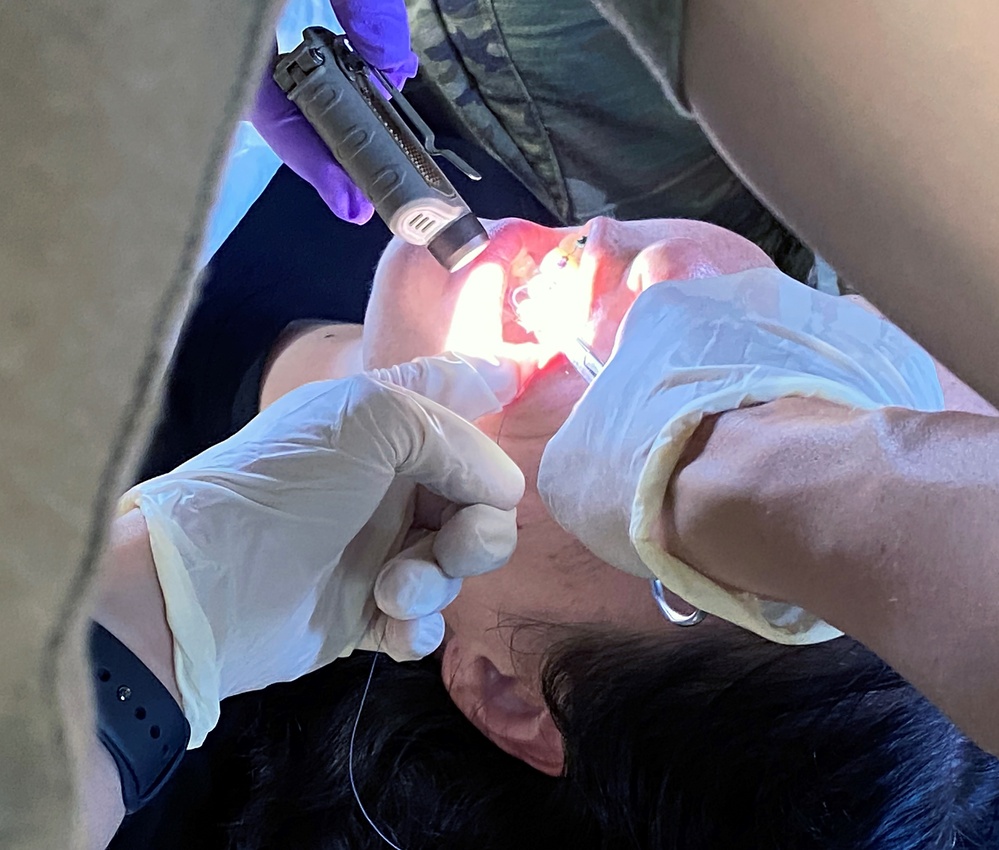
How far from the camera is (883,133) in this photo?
0.40 m

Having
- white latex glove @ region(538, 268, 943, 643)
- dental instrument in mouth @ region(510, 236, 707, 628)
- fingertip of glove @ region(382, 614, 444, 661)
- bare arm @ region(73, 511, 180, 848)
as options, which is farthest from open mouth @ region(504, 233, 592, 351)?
bare arm @ region(73, 511, 180, 848)

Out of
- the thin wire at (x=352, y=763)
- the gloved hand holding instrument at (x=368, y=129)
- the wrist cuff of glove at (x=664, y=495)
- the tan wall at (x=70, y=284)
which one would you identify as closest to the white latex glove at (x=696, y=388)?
the wrist cuff of glove at (x=664, y=495)

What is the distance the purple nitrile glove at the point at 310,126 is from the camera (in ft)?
3.19

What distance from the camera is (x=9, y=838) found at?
180 mm

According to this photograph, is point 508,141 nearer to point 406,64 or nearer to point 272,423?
point 406,64

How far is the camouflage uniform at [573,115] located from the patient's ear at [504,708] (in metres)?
0.66

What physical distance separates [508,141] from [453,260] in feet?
1.01

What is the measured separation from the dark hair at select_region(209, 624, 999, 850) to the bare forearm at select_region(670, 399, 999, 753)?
0.35 m

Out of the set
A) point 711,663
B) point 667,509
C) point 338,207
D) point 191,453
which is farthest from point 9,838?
point 191,453

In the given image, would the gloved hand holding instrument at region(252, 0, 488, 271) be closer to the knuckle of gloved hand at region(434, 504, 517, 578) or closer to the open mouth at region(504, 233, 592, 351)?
the open mouth at region(504, 233, 592, 351)

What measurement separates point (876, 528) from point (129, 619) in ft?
1.92

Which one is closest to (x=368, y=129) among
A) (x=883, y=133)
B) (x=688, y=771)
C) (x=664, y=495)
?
(x=664, y=495)

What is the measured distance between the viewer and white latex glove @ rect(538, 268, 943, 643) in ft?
2.11

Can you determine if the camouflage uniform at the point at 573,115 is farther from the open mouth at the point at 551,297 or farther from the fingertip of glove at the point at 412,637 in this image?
the fingertip of glove at the point at 412,637
